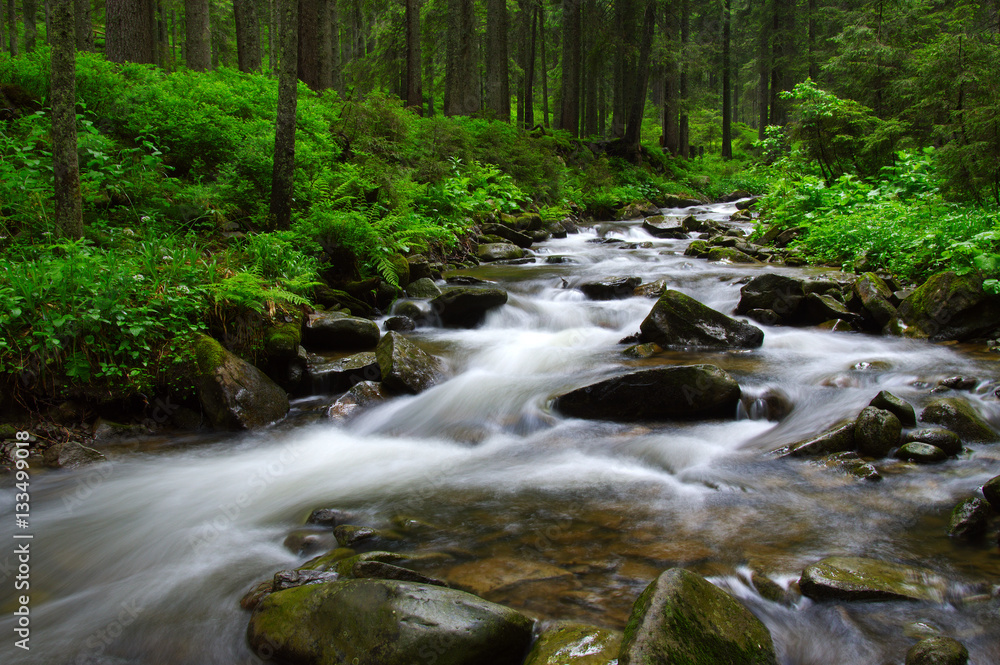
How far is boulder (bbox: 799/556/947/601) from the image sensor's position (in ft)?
10.3

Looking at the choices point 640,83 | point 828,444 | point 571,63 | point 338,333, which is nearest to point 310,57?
point 338,333

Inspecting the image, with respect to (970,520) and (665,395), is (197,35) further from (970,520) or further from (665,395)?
(970,520)

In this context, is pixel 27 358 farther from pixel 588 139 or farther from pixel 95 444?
pixel 588 139

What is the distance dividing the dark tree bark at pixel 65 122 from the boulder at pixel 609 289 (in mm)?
6976

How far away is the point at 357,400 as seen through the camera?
20.9ft

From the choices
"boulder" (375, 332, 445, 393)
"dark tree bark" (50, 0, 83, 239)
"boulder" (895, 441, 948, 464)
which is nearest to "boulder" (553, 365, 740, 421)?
"boulder" (895, 441, 948, 464)

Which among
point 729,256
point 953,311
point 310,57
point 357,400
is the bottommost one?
point 357,400

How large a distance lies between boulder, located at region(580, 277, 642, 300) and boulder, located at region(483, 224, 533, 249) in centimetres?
430

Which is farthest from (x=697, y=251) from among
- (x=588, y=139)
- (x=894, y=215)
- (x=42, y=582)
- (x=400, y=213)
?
(x=588, y=139)

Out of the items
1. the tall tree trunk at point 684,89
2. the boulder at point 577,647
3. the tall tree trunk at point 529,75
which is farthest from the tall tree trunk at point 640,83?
the boulder at point 577,647

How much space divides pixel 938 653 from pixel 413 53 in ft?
66.1

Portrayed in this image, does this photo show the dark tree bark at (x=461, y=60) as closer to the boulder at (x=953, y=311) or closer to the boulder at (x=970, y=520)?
the boulder at (x=953, y=311)

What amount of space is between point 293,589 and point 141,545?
1712 millimetres

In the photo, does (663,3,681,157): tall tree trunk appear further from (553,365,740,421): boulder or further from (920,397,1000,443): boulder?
(920,397,1000,443): boulder
